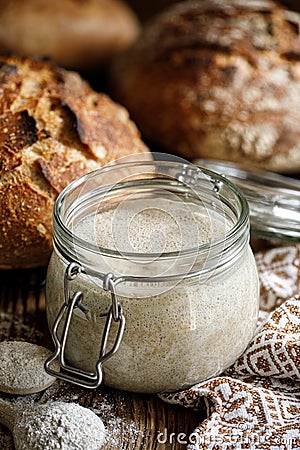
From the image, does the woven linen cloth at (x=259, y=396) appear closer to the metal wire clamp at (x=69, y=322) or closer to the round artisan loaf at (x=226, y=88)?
the metal wire clamp at (x=69, y=322)

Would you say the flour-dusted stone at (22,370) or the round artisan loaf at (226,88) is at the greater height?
Answer: the round artisan loaf at (226,88)

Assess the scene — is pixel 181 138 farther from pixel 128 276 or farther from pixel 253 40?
pixel 128 276

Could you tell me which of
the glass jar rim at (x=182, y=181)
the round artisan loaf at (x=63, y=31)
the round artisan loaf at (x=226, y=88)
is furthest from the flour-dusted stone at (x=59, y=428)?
the round artisan loaf at (x=63, y=31)

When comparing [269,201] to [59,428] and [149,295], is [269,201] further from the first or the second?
[59,428]

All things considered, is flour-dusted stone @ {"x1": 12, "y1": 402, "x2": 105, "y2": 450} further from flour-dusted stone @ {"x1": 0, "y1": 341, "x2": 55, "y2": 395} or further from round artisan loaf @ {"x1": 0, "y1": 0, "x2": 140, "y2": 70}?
round artisan loaf @ {"x1": 0, "y1": 0, "x2": 140, "y2": 70}

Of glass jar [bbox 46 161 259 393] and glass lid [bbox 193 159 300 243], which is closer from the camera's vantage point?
glass jar [bbox 46 161 259 393]

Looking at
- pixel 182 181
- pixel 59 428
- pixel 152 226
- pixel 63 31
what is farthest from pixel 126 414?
pixel 63 31

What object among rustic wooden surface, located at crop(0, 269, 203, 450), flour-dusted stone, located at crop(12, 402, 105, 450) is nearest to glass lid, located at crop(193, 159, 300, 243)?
rustic wooden surface, located at crop(0, 269, 203, 450)
